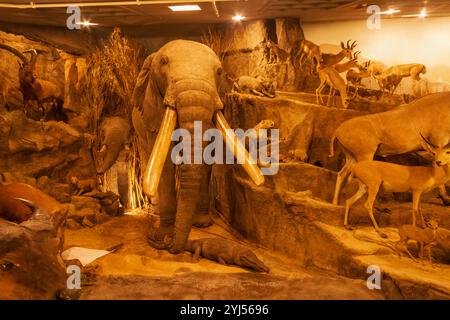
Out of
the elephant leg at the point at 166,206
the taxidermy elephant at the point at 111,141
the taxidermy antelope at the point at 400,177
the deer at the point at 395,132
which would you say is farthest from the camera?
the taxidermy elephant at the point at 111,141

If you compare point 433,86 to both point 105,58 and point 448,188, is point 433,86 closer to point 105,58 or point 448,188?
point 448,188

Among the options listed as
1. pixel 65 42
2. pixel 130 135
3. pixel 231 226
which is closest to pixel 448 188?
pixel 231 226

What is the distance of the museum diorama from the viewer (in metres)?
3.74

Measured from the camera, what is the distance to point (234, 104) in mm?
5961

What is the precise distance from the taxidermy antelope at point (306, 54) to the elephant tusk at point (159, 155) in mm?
2726

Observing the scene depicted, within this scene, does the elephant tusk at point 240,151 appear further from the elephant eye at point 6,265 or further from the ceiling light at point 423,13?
the ceiling light at point 423,13

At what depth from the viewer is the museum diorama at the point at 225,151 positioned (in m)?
3.74

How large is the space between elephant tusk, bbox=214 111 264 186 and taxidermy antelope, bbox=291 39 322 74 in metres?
2.31

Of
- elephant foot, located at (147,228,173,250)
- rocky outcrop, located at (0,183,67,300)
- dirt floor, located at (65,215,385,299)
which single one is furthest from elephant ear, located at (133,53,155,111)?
rocky outcrop, located at (0,183,67,300)

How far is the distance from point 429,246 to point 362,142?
131cm

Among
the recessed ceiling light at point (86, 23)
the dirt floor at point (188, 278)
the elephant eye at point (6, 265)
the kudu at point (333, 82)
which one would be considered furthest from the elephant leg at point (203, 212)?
the recessed ceiling light at point (86, 23)

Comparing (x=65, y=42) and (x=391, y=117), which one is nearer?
(x=391, y=117)

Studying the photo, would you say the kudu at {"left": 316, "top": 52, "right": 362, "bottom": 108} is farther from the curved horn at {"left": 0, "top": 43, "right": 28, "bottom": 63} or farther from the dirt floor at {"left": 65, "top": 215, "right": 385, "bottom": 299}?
the curved horn at {"left": 0, "top": 43, "right": 28, "bottom": 63}

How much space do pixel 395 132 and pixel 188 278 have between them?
274cm
